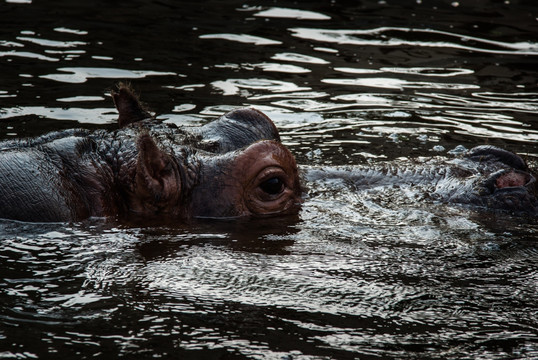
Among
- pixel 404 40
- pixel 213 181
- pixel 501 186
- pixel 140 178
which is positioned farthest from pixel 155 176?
pixel 404 40

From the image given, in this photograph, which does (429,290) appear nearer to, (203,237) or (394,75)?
(203,237)

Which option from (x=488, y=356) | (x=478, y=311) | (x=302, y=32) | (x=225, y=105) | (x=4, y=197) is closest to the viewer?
(x=488, y=356)

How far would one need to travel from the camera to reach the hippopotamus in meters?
5.04

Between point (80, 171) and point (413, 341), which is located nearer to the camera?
point (413, 341)

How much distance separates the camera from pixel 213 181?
5367mm

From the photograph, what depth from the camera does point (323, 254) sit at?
197 inches

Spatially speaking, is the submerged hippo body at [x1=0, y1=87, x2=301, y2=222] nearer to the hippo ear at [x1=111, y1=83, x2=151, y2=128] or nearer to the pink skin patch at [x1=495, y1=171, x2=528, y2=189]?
the hippo ear at [x1=111, y1=83, x2=151, y2=128]

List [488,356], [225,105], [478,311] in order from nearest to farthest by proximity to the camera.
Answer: [488,356]
[478,311]
[225,105]

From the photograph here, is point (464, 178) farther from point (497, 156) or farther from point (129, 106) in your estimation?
point (129, 106)

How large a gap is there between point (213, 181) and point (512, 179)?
196 cm

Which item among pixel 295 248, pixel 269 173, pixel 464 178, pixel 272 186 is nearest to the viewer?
pixel 295 248

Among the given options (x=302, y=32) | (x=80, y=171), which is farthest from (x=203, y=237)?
(x=302, y=32)

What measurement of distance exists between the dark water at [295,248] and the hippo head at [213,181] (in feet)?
0.51

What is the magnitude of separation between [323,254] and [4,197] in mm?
1969
